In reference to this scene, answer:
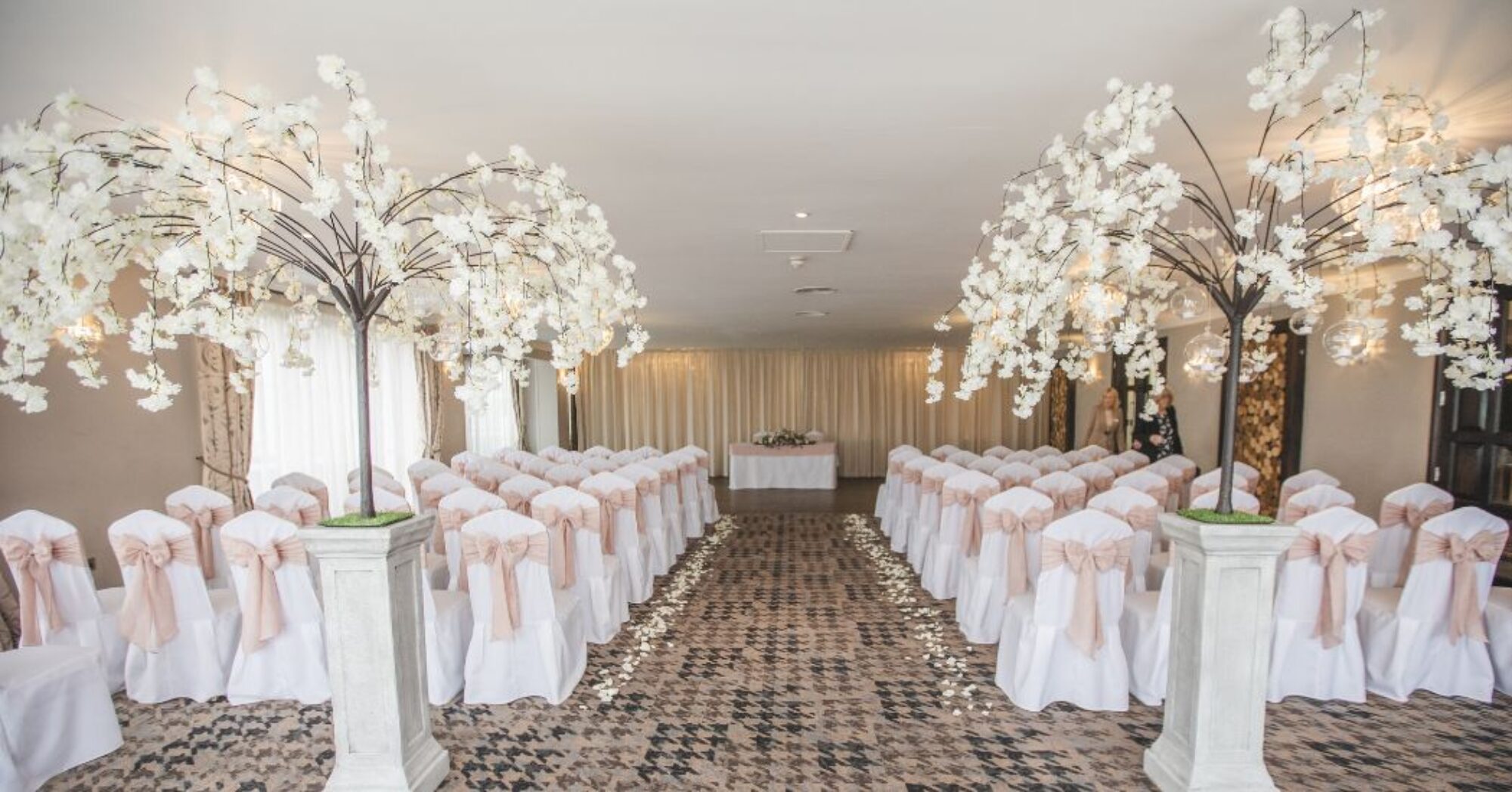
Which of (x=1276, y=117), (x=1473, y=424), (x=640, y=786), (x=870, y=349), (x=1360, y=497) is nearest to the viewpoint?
(x=1276, y=117)

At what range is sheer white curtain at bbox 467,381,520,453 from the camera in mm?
10500

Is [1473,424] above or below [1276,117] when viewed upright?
below

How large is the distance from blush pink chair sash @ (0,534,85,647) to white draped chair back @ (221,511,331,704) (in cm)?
79

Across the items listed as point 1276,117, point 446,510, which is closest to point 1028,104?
point 1276,117

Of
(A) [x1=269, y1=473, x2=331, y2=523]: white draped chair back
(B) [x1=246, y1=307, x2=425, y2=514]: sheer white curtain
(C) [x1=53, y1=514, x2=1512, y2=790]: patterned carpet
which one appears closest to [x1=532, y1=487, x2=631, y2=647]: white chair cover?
(C) [x1=53, y1=514, x2=1512, y2=790]: patterned carpet

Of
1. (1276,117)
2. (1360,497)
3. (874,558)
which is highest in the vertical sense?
(1276,117)

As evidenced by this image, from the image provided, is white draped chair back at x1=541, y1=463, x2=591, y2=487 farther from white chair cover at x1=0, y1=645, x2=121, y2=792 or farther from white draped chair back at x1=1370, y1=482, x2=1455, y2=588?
white draped chair back at x1=1370, y1=482, x2=1455, y2=588

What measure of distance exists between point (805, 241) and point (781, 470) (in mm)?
7402

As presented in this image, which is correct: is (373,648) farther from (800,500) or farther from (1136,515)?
(800,500)

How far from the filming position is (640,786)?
8.84 ft

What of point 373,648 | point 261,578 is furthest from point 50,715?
point 373,648

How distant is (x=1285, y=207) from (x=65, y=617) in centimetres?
727

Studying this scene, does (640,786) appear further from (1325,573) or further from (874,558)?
(874,558)

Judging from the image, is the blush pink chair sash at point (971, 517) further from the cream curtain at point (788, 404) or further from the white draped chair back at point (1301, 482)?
the cream curtain at point (788, 404)
